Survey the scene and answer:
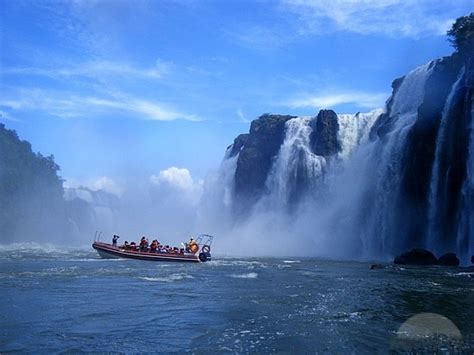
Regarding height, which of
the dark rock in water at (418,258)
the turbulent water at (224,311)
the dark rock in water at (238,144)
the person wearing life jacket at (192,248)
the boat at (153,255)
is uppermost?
the dark rock in water at (238,144)

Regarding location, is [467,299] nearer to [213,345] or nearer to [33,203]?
[213,345]

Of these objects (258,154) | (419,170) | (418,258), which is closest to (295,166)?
(258,154)

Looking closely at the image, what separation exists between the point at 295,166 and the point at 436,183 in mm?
26901

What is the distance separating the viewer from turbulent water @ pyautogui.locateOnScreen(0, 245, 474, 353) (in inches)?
413

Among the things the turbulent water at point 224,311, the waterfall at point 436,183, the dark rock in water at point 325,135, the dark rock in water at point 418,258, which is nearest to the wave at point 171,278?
the turbulent water at point 224,311

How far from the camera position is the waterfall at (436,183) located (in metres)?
35.4

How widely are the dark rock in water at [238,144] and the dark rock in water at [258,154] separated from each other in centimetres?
311

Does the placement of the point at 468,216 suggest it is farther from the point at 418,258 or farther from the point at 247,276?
the point at 247,276

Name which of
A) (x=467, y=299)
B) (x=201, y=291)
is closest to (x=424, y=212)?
(x=467, y=299)

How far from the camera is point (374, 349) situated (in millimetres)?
10070

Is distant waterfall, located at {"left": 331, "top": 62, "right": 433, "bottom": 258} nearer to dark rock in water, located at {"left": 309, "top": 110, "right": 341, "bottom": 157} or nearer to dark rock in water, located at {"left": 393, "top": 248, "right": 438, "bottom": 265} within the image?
dark rock in water, located at {"left": 309, "top": 110, "right": 341, "bottom": 157}

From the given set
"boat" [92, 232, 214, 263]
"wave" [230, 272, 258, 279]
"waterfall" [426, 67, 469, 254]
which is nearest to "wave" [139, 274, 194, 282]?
"wave" [230, 272, 258, 279]

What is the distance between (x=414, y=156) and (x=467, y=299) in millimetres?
24729

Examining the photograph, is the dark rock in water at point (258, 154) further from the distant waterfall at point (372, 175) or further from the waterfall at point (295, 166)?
the waterfall at point (295, 166)
